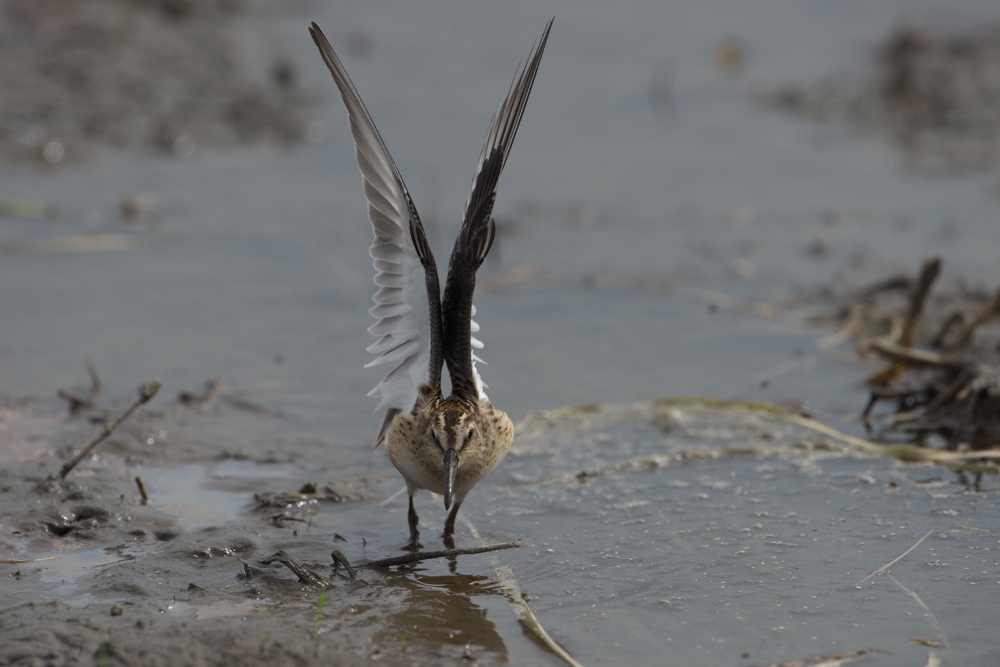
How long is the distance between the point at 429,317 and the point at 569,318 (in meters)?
3.19

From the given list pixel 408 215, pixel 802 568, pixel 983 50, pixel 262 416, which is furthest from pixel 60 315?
pixel 983 50

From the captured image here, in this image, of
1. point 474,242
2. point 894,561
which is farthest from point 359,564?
point 894,561

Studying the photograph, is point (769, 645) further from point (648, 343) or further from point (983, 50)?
point (983, 50)

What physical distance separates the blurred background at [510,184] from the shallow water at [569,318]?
0.13ft

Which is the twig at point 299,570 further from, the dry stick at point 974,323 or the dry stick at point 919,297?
the dry stick at point 974,323

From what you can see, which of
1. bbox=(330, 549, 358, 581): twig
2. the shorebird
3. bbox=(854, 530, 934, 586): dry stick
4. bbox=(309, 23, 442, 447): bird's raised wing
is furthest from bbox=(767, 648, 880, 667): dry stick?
bbox=(309, 23, 442, 447): bird's raised wing

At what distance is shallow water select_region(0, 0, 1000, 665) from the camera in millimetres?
5309

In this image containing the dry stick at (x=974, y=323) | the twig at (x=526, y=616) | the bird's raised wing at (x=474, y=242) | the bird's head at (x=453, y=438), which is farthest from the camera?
the dry stick at (x=974, y=323)

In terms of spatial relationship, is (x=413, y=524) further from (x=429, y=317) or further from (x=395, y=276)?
(x=395, y=276)

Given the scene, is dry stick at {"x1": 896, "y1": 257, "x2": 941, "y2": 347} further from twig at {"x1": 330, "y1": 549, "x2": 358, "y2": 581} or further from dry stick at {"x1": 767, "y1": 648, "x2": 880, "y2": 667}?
twig at {"x1": 330, "y1": 549, "x2": 358, "y2": 581}

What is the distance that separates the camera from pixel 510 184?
1126cm

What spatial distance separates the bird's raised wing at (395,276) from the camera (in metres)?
5.84

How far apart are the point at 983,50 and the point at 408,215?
9.83m

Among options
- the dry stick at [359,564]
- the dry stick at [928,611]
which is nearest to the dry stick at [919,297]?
the dry stick at [928,611]
